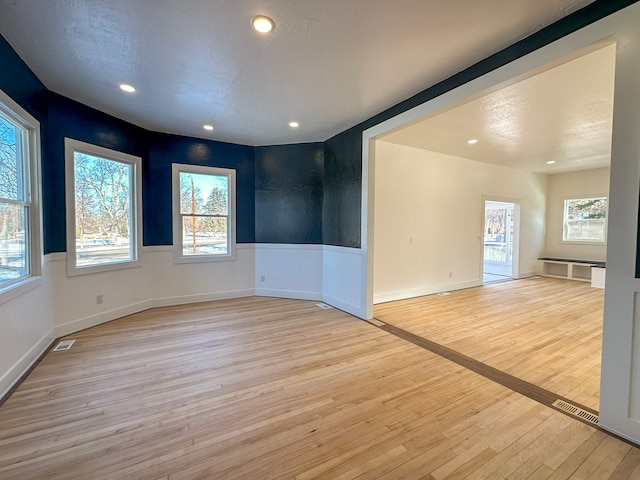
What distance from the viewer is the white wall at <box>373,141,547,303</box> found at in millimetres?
4980

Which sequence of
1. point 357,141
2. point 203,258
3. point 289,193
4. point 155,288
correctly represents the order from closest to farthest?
point 357,141 < point 155,288 < point 203,258 < point 289,193

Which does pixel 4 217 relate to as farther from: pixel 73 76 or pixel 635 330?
pixel 635 330

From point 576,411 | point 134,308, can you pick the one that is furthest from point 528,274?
point 134,308

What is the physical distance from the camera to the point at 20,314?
2490 millimetres

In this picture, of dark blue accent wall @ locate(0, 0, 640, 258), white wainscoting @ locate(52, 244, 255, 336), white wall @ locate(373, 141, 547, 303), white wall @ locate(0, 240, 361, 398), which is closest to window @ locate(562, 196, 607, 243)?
white wall @ locate(373, 141, 547, 303)

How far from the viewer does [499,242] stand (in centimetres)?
893

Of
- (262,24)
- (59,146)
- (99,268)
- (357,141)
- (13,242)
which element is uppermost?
(262,24)

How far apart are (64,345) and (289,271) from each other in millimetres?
3117

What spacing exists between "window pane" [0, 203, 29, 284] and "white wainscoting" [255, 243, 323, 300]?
307 centimetres

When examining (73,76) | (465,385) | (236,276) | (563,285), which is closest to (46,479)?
(465,385)

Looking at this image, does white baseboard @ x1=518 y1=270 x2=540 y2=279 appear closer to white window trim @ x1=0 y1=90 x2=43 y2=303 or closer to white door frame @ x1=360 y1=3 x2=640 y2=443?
white door frame @ x1=360 y1=3 x2=640 y2=443

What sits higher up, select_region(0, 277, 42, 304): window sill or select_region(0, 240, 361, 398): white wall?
select_region(0, 277, 42, 304): window sill

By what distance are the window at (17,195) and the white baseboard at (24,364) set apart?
2.22 feet

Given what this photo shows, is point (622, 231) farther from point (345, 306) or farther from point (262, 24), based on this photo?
point (345, 306)
